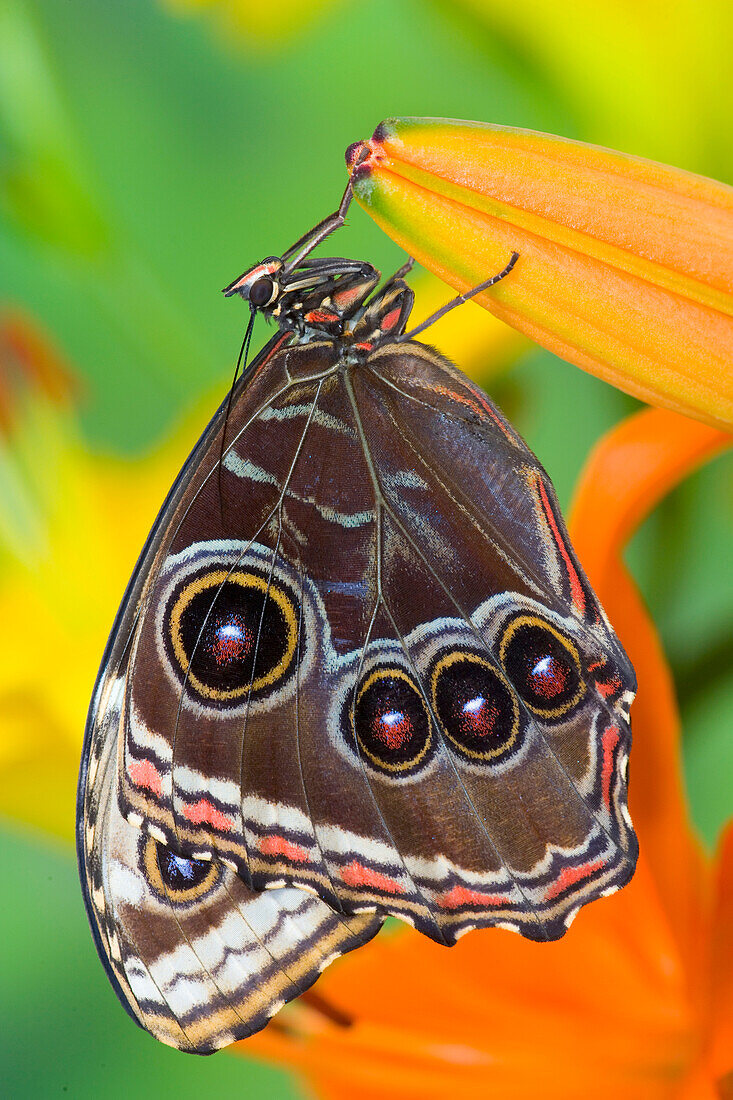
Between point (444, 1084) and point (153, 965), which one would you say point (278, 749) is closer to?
Answer: point (153, 965)

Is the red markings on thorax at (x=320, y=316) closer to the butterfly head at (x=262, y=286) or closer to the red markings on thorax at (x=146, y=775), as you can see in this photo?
the butterfly head at (x=262, y=286)

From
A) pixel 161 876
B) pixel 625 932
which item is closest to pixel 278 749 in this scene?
pixel 161 876

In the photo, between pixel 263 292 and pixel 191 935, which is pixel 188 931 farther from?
pixel 263 292

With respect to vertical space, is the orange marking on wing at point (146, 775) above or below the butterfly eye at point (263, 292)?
below

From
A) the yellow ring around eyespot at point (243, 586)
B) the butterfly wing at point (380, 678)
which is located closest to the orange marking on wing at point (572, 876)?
the butterfly wing at point (380, 678)

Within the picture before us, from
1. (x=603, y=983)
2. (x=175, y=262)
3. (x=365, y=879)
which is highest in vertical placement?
(x=175, y=262)

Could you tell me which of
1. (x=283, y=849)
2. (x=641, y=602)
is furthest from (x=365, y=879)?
(x=641, y=602)

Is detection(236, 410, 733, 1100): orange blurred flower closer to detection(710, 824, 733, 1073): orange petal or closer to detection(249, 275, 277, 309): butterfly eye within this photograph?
detection(710, 824, 733, 1073): orange petal
